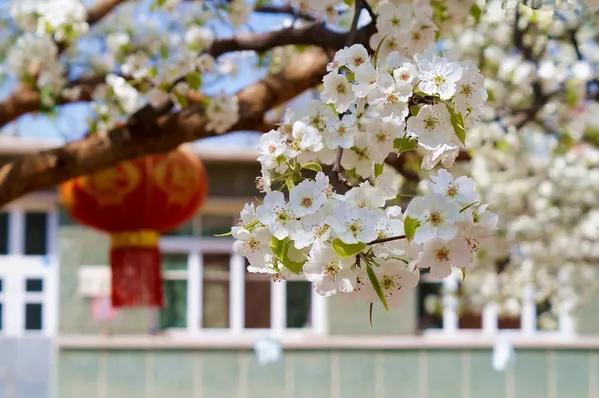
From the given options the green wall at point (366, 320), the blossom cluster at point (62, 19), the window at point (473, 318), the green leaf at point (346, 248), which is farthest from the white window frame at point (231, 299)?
the green leaf at point (346, 248)

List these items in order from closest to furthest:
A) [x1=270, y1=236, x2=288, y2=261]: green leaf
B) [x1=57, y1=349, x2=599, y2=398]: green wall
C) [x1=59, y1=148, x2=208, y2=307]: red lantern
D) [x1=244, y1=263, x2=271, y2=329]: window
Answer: [x1=270, y1=236, x2=288, y2=261]: green leaf
[x1=59, y1=148, x2=208, y2=307]: red lantern
[x1=57, y1=349, x2=599, y2=398]: green wall
[x1=244, y1=263, x2=271, y2=329]: window

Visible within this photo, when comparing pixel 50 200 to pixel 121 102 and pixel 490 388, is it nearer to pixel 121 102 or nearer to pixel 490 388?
pixel 490 388

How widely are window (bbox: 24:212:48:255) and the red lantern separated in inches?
234

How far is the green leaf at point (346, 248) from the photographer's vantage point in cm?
176

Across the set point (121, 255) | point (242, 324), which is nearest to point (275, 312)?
point (242, 324)

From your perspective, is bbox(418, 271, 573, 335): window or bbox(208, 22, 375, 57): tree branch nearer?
bbox(208, 22, 375, 57): tree branch

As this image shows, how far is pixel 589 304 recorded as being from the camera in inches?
497

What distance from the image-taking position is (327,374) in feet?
39.9

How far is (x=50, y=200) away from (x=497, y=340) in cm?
531

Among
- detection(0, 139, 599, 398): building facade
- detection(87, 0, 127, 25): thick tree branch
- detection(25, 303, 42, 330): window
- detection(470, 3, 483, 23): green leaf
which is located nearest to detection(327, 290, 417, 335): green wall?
detection(0, 139, 599, 398): building facade

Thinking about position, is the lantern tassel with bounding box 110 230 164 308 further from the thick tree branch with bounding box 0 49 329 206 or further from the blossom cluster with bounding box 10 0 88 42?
the blossom cluster with bounding box 10 0 88 42

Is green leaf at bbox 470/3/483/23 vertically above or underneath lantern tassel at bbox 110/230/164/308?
above

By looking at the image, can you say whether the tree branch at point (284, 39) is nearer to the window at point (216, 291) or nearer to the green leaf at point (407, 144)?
the green leaf at point (407, 144)

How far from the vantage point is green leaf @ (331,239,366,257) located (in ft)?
5.76
